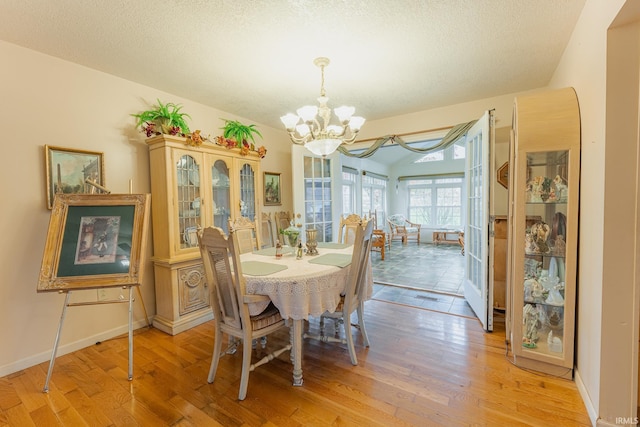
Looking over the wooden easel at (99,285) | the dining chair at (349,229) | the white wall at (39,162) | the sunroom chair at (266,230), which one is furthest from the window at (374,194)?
the wooden easel at (99,285)

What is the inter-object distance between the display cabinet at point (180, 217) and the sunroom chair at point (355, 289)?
4.47 feet

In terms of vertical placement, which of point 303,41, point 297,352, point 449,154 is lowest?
point 297,352

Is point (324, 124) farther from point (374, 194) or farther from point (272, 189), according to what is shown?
A: point (374, 194)

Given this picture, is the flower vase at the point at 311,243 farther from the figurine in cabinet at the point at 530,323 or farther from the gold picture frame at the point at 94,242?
the figurine in cabinet at the point at 530,323

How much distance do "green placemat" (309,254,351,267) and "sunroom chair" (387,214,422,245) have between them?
5635 mm

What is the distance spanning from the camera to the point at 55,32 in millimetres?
1943

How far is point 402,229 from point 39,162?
7392 millimetres

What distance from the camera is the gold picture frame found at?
198 cm

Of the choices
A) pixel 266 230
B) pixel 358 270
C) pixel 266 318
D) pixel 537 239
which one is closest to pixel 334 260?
pixel 358 270

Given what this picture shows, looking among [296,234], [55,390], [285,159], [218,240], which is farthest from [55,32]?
[285,159]

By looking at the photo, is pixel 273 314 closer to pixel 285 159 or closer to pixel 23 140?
pixel 23 140

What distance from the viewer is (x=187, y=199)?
2.93 metres

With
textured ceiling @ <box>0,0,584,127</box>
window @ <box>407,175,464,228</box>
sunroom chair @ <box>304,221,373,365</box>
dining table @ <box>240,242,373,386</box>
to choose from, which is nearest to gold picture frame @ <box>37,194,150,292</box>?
dining table @ <box>240,242,373,386</box>

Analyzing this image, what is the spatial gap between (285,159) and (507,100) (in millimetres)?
3144
